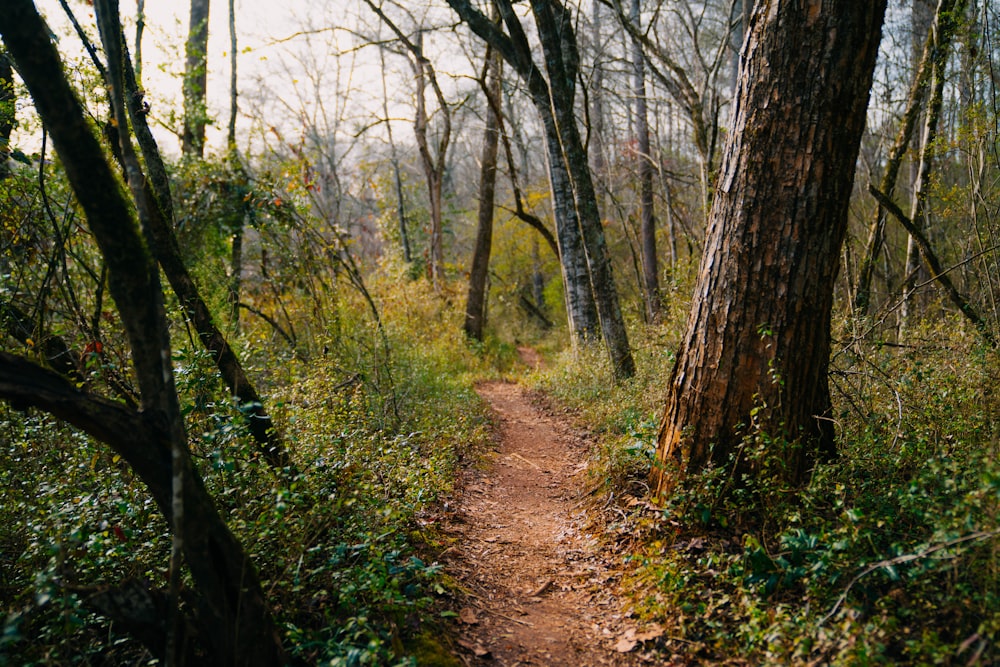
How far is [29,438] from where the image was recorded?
3.68 meters

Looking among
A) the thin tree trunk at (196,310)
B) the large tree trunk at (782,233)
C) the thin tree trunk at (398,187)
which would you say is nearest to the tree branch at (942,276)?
the large tree trunk at (782,233)

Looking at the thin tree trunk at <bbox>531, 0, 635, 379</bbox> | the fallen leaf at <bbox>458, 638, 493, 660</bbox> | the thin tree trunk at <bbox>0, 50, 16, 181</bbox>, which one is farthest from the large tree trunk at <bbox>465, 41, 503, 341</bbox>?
the fallen leaf at <bbox>458, 638, 493, 660</bbox>

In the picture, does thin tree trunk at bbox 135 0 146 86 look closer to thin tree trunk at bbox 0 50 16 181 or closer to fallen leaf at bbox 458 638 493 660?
thin tree trunk at bbox 0 50 16 181

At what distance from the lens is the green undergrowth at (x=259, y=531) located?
8.06ft

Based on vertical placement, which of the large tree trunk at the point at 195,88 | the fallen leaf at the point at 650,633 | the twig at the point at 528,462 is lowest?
the fallen leaf at the point at 650,633

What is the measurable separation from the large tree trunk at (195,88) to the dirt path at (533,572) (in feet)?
26.7

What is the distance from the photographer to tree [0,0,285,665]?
6.44 feet

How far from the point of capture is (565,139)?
7633 mm

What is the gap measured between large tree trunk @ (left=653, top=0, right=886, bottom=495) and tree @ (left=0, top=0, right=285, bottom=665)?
2.55 m

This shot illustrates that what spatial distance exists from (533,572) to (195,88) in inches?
418

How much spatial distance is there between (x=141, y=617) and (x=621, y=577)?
252cm

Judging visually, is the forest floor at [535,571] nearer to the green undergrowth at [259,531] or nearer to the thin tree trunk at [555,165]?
the green undergrowth at [259,531]

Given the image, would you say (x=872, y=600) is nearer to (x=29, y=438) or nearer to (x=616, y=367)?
(x=29, y=438)

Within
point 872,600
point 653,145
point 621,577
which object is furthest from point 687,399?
point 653,145
